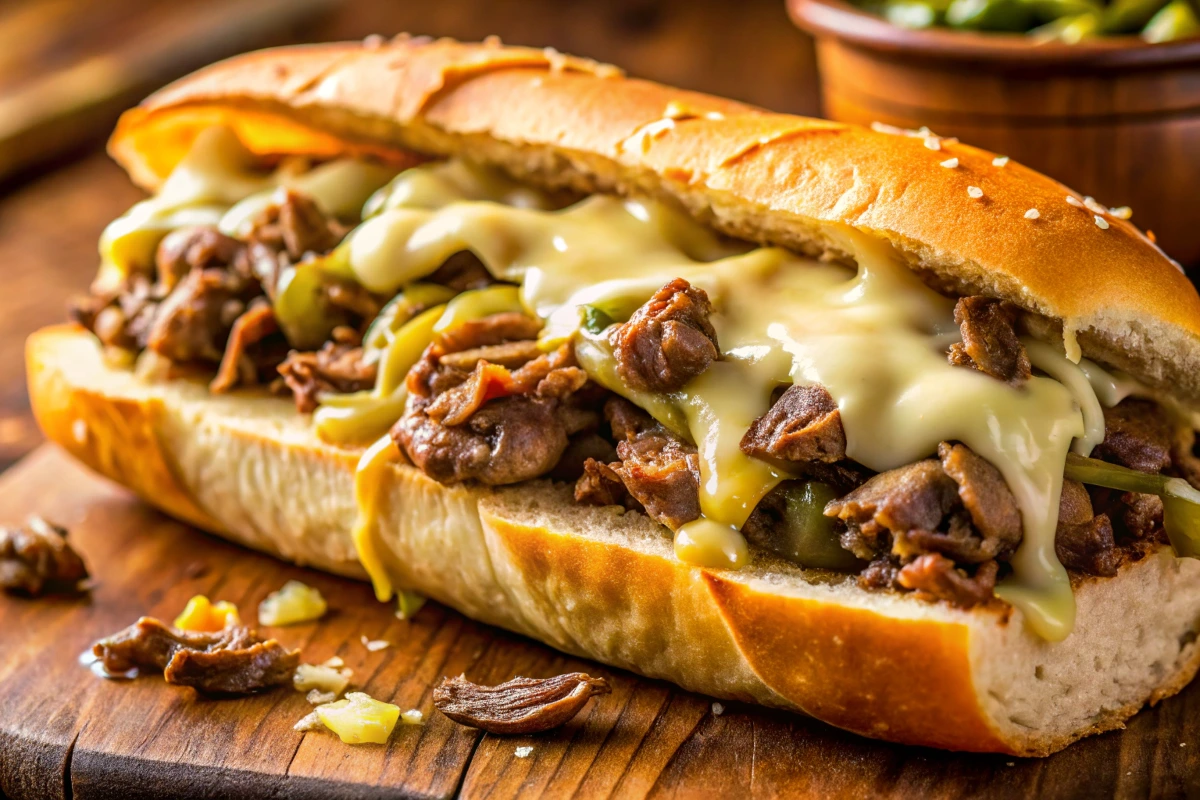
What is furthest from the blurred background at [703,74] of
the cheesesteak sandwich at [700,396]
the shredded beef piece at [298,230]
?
the shredded beef piece at [298,230]

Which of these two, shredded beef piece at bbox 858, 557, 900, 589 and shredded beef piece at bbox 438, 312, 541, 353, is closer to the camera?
shredded beef piece at bbox 858, 557, 900, 589

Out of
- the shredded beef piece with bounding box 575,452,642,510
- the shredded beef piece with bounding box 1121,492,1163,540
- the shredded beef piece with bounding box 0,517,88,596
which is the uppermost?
the shredded beef piece with bounding box 575,452,642,510

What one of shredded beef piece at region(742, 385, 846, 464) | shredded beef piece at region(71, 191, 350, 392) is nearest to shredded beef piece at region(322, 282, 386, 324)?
shredded beef piece at region(71, 191, 350, 392)

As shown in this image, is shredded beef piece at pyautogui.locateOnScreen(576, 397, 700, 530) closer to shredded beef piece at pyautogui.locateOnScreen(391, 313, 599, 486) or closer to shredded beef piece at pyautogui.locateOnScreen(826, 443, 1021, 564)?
shredded beef piece at pyautogui.locateOnScreen(391, 313, 599, 486)

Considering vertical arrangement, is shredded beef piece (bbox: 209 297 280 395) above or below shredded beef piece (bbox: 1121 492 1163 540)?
above

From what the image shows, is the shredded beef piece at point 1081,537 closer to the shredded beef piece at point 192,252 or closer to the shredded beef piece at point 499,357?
the shredded beef piece at point 499,357

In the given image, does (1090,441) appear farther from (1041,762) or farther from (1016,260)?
(1041,762)

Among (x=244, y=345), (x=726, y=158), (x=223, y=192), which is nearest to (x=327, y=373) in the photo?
(x=244, y=345)
